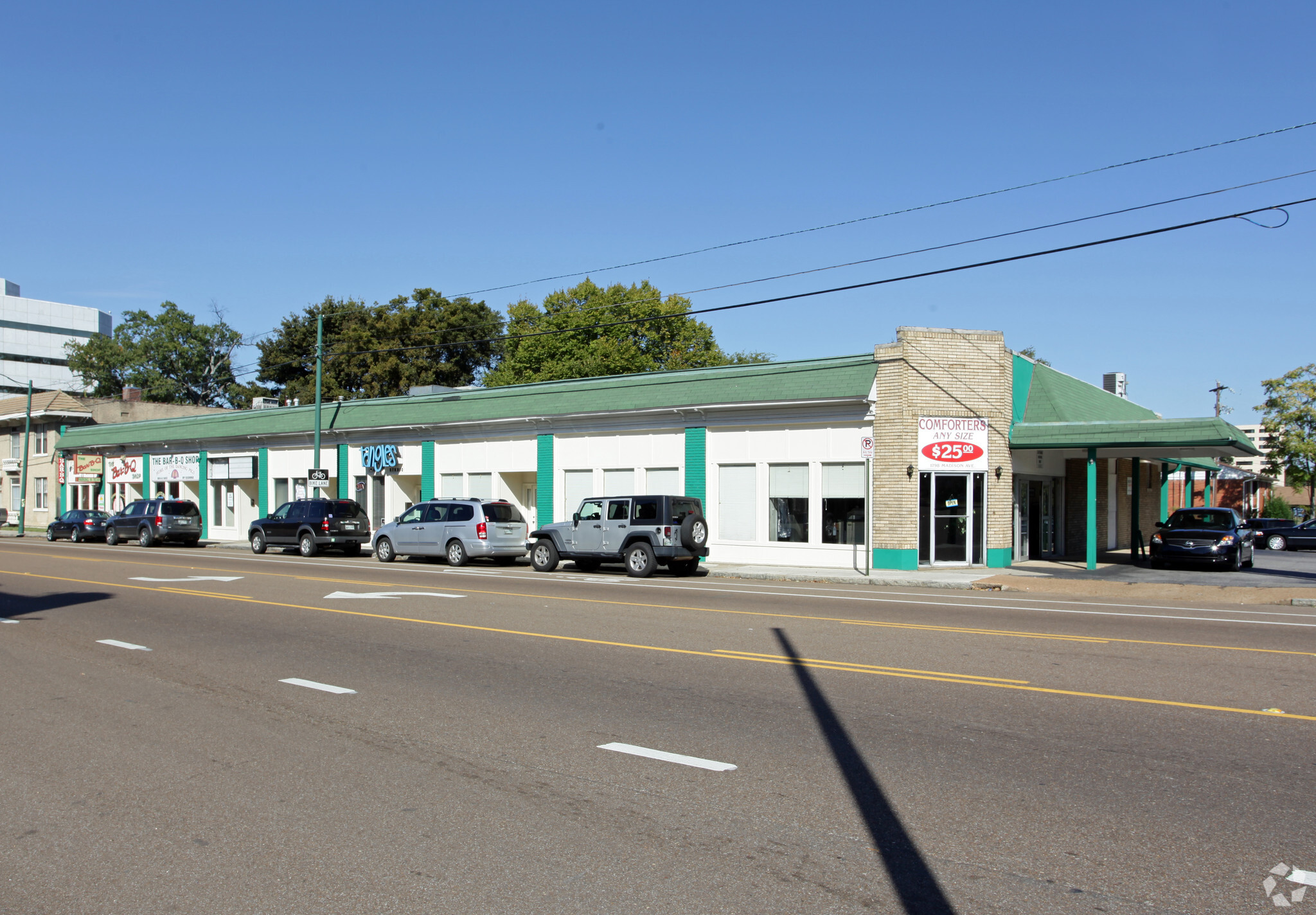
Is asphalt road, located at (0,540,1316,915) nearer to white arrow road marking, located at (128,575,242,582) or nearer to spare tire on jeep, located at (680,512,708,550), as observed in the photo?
white arrow road marking, located at (128,575,242,582)

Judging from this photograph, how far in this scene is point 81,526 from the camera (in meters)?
40.8

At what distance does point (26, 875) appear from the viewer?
474 centimetres

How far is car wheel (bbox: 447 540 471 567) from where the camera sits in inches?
1027

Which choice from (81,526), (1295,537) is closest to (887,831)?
(1295,537)

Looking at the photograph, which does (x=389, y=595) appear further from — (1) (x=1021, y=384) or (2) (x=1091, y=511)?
(1) (x=1021, y=384)

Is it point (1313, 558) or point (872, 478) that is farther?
point (1313, 558)

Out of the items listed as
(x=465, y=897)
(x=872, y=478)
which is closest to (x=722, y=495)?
(x=872, y=478)

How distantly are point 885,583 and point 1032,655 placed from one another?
1080cm

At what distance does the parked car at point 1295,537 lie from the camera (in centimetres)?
3959

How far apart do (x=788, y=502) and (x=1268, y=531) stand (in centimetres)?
2629

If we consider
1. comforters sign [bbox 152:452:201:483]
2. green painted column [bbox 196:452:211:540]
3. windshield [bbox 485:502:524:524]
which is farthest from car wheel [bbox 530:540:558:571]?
comforters sign [bbox 152:452:201:483]

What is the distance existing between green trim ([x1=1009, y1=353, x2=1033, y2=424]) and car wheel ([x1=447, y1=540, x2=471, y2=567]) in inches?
574

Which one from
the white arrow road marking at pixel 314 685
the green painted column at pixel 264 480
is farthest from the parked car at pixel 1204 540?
the green painted column at pixel 264 480

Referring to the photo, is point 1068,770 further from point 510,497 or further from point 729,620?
point 510,497
